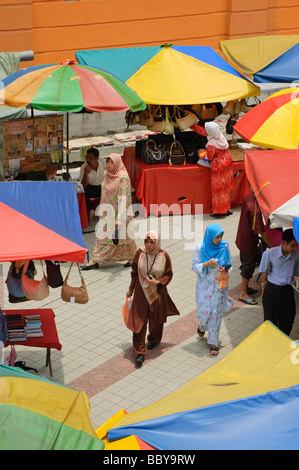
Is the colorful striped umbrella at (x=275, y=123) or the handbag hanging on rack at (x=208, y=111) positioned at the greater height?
the colorful striped umbrella at (x=275, y=123)

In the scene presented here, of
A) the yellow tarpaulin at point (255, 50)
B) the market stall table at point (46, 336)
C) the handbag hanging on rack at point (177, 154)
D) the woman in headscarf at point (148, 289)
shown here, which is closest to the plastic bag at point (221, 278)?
the woman in headscarf at point (148, 289)

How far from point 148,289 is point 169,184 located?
4.54 meters

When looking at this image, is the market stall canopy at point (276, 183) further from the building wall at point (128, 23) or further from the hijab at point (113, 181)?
the building wall at point (128, 23)

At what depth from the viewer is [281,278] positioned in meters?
8.47

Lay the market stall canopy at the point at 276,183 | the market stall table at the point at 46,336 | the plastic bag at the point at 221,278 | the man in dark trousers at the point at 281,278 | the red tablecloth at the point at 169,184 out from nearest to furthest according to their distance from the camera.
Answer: the market stall canopy at the point at 276,183 < the market stall table at the point at 46,336 < the man in dark trousers at the point at 281,278 < the plastic bag at the point at 221,278 < the red tablecloth at the point at 169,184

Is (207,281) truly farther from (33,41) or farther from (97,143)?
(33,41)

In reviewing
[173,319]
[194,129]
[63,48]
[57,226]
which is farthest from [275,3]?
[57,226]

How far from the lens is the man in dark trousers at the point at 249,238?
946cm

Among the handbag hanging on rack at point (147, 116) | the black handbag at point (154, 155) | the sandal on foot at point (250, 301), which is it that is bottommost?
the sandal on foot at point (250, 301)

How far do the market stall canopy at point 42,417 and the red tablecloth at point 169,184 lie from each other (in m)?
7.51

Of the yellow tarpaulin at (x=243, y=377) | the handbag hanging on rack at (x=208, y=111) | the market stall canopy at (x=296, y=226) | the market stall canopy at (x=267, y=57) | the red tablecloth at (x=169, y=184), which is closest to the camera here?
the yellow tarpaulin at (x=243, y=377)

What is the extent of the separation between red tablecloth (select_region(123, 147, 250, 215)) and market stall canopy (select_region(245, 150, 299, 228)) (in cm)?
363
